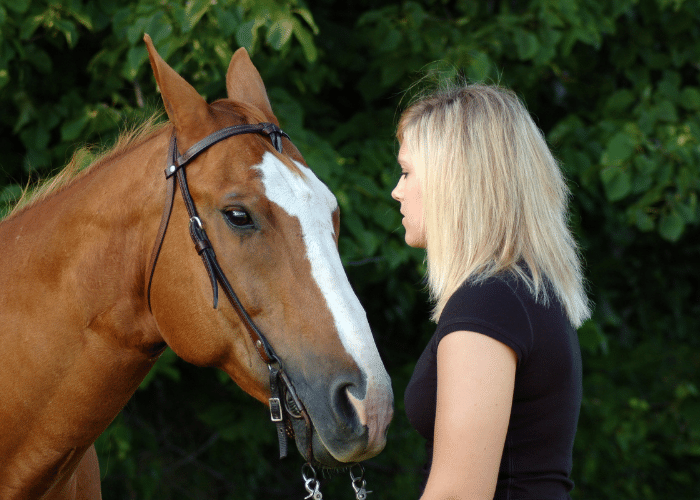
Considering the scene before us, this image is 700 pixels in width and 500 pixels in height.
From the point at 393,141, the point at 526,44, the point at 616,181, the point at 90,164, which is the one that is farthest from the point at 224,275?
the point at 616,181

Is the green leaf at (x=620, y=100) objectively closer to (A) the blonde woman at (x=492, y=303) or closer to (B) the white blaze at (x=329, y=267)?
(A) the blonde woman at (x=492, y=303)

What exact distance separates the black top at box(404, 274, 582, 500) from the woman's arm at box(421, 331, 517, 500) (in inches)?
2.5

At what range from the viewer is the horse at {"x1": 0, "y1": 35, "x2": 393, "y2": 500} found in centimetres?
145

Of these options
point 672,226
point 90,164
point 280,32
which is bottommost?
point 672,226

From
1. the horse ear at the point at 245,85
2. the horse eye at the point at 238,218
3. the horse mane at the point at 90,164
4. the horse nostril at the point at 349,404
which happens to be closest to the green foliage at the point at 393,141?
the horse ear at the point at 245,85

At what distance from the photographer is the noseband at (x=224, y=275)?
56.8 inches

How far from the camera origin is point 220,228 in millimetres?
1513

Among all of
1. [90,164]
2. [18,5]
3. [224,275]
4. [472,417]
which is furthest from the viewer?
[18,5]

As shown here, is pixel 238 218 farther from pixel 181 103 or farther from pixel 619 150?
pixel 619 150

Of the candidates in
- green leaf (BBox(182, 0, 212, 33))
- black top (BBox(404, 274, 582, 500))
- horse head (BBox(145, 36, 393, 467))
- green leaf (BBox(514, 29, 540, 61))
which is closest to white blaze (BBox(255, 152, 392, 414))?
horse head (BBox(145, 36, 393, 467))

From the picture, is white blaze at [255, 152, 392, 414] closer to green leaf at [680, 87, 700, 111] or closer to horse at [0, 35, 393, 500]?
horse at [0, 35, 393, 500]

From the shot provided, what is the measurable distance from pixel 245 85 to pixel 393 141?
1.62 metres

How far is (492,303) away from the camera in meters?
1.25

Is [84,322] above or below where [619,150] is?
above
